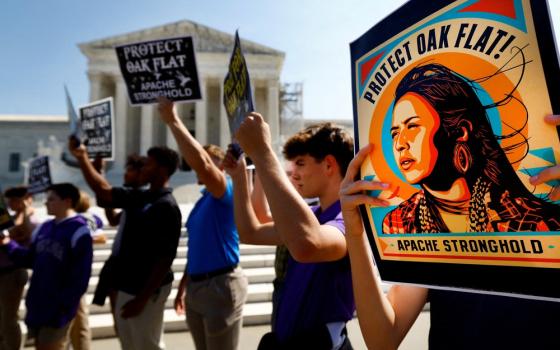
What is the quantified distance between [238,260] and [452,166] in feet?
8.67

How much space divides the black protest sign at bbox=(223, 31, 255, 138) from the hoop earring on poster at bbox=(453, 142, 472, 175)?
92 centimetres

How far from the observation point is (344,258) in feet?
5.18

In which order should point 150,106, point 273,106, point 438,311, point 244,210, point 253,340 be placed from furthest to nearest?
1. point 273,106
2. point 150,106
3. point 253,340
4. point 244,210
5. point 438,311

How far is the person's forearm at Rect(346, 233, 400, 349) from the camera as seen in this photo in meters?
1.12

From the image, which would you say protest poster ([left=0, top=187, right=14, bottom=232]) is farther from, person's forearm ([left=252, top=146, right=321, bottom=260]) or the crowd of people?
person's forearm ([left=252, top=146, right=321, bottom=260])

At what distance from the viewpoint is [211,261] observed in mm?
3078

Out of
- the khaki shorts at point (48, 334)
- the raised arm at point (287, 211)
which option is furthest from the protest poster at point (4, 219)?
the raised arm at point (287, 211)

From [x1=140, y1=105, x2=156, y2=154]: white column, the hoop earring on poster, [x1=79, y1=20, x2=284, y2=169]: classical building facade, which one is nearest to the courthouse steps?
the hoop earring on poster

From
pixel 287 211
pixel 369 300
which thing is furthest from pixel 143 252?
pixel 369 300

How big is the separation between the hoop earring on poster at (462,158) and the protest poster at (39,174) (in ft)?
26.2

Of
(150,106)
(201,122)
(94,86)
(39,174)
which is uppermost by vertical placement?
(94,86)

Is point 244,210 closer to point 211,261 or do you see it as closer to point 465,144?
point 211,261

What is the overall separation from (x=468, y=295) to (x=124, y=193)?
9.37 ft

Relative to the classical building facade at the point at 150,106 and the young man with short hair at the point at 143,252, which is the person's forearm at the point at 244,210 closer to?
the young man with short hair at the point at 143,252
